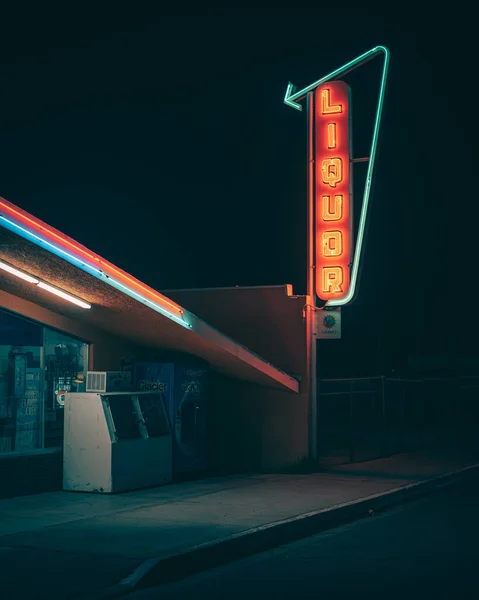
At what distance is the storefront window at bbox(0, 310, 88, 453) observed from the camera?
13.1m

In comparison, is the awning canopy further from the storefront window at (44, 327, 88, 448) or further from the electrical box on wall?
the electrical box on wall

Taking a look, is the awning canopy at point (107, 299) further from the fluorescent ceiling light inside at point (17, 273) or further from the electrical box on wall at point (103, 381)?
the electrical box on wall at point (103, 381)

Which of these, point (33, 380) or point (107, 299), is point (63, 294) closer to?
point (107, 299)

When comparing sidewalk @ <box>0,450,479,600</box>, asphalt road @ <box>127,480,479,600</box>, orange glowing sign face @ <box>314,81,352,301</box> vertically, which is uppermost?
orange glowing sign face @ <box>314,81,352,301</box>

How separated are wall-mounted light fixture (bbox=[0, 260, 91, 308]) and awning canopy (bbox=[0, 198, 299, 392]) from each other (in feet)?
0.18

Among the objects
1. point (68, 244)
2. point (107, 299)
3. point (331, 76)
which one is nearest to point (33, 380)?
point (107, 299)

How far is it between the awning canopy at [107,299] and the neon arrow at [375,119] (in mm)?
2259

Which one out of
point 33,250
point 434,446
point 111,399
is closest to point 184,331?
point 111,399

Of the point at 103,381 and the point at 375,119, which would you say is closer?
the point at 103,381

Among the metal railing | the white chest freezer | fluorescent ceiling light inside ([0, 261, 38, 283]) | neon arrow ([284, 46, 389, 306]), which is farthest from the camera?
the metal railing

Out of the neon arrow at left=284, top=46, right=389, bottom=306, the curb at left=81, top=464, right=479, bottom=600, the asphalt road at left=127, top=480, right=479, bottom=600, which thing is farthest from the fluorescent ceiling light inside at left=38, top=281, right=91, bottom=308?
the neon arrow at left=284, top=46, right=389, bottom=306

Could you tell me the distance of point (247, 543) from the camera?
9.56 m

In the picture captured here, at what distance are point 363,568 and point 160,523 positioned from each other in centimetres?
295

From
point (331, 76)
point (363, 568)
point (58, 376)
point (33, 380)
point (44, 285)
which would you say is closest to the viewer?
point (363, 568)
